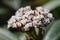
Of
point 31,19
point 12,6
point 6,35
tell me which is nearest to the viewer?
point 31,19

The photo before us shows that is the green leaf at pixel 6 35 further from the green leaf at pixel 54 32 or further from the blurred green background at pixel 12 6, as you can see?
the blurred green background at pixel 12 6

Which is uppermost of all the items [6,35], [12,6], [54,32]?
[12,6]

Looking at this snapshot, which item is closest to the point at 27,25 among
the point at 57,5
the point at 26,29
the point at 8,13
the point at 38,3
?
the point at 26,29

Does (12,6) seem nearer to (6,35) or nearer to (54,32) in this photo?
(6,35)

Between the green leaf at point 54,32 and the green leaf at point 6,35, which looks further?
the green leaf at point 6,35

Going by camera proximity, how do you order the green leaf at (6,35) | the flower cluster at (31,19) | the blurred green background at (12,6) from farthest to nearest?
the blurred green background at (12,6), the green leaf at (6,35), the flower cluster at (31,19)

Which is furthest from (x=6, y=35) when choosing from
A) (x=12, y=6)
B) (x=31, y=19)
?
(x=12, y=6)

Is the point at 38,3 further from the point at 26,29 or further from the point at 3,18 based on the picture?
the point at 26,29

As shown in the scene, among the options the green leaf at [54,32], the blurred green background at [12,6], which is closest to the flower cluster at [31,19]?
the green leaf at [54,32]

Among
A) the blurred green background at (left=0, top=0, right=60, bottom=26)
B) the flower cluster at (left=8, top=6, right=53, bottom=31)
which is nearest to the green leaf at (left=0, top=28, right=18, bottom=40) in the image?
the flower cluster at (left=8, top=6, right=53, bottom=31)

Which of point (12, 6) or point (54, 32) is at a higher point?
point (12, 6)
